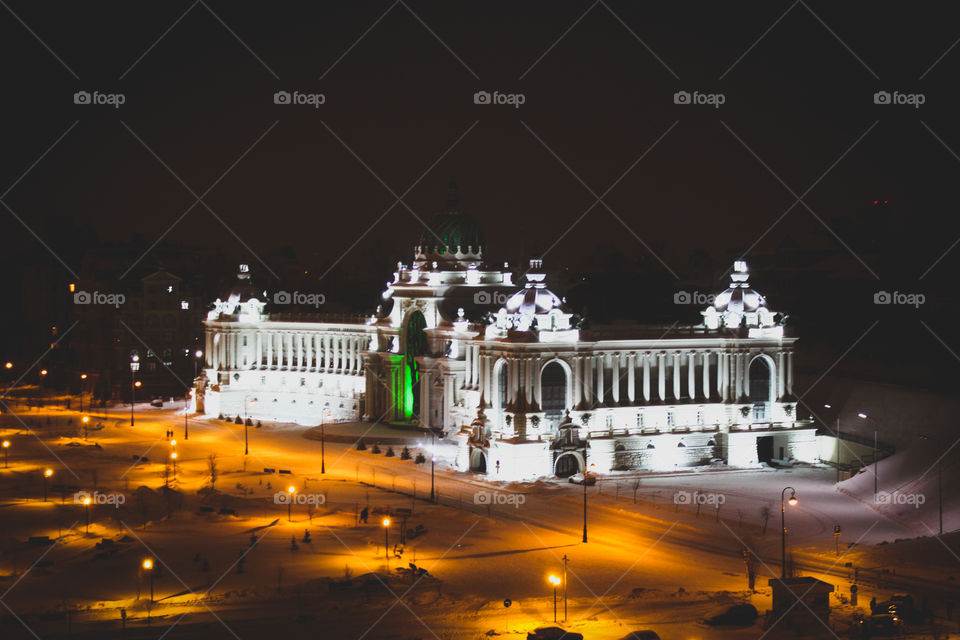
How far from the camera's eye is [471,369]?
77.9 metres

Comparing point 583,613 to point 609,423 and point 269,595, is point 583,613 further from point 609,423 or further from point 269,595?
point 609,423

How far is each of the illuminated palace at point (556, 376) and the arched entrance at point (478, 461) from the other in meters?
0.05

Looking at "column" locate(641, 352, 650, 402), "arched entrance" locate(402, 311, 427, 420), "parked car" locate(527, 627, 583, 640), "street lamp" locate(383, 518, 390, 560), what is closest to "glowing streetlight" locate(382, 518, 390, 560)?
"street lamp" locate(383, 518, 390, 560)

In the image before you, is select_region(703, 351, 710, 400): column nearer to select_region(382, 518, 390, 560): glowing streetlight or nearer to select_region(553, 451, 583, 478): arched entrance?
select_region(553, 451, 583, 478): arched entrance

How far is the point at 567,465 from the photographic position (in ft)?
228

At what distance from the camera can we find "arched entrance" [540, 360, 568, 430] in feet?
230

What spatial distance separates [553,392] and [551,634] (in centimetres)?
A: 3218

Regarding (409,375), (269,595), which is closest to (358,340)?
(409,375)

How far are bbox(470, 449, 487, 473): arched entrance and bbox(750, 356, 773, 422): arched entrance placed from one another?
16376 mm

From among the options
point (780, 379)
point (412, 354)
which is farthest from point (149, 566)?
point (780, 379)

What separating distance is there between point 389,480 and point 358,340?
27.1 m

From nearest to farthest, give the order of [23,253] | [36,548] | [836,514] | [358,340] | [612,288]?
[36,548] → [836,514] → [358,340] → [612,288] → [23,253]

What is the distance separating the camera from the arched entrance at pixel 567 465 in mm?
69062

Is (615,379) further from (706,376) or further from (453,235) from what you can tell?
(453,235)
